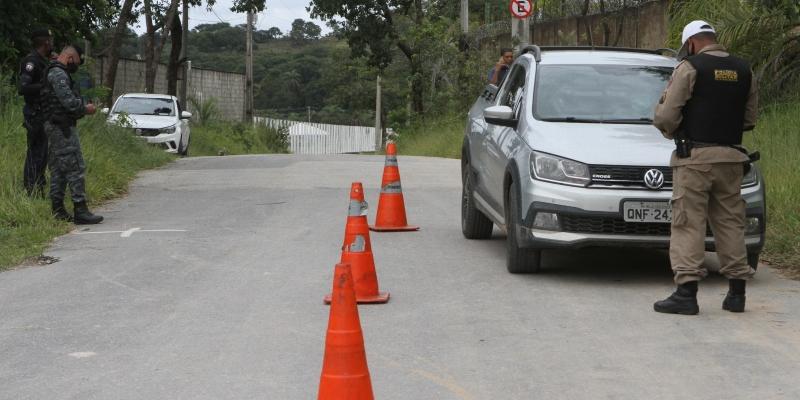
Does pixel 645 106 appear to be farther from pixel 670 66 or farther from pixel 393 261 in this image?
pixel 393 261

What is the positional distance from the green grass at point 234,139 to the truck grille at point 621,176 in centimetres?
2935

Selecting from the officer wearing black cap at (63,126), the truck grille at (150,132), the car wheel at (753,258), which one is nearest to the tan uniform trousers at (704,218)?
the car wheel at (753,258)

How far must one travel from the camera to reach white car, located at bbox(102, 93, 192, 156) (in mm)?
26219

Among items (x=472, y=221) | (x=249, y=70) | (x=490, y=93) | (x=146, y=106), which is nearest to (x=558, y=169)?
(x=472, y=221)

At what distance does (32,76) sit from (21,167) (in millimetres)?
1608

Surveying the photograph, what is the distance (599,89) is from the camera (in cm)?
970

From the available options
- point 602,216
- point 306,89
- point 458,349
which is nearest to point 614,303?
point 602,216

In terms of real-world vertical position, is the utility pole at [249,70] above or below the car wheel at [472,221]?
above

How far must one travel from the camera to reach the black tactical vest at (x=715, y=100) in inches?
293

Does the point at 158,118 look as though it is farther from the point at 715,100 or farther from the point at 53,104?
the point at 715,100

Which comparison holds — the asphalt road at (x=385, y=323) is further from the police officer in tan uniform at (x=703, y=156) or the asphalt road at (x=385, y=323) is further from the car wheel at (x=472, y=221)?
the police officer in tan uniform at (x=703, y=156)

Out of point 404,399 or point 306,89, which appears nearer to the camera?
point 404,399

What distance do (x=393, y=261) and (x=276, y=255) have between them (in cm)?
101

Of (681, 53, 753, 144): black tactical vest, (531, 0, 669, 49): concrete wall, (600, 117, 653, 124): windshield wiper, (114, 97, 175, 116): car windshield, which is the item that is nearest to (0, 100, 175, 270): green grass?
(114, 97, 175, 116): car windshield
